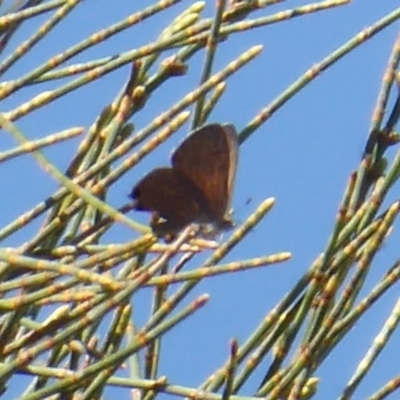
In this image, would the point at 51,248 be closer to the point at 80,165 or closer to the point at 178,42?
the point at 80,165

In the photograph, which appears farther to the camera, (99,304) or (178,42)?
(178,42)

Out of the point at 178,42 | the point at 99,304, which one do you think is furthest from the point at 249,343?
the point at 178,42

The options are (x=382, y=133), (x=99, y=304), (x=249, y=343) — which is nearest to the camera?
(x=99, y=304)

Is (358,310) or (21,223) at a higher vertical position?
(21,223)
